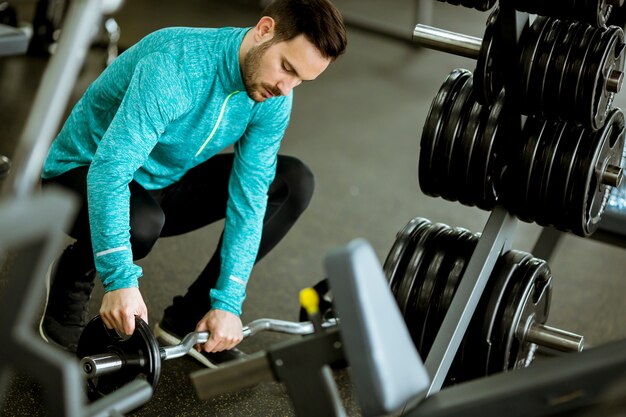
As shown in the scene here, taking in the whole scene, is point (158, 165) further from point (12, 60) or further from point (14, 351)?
point (12, 60)

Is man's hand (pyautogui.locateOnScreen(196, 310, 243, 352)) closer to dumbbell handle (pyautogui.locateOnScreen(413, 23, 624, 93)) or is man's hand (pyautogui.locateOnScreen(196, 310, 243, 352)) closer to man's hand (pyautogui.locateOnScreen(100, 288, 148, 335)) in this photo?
man's hand (pyautogui.locateOnScreen(100, 288, 148, 335))

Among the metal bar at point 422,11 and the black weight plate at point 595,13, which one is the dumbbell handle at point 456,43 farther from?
the metal bar at point 422,11

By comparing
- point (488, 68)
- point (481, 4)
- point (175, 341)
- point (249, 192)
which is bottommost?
point (175, 341)

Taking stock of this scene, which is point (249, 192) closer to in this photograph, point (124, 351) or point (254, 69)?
point (254, 69)

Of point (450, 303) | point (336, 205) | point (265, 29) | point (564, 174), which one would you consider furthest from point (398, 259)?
point (336, 205)

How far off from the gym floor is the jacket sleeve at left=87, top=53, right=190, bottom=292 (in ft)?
1.31

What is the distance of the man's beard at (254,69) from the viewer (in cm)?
191

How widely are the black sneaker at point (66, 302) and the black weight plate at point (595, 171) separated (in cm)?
114

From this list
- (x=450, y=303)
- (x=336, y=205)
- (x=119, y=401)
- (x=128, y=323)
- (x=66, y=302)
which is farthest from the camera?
(x=336, y=205)

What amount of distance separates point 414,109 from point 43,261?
3.84 meters

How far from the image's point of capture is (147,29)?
5.04m

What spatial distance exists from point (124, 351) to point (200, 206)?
21.6 inches

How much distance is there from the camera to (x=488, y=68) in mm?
1999

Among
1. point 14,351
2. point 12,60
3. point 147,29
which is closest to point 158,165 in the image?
point 14,351
